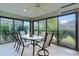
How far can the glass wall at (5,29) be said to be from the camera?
5.51 feet

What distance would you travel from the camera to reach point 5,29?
5.50ft

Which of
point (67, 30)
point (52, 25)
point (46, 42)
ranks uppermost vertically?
point (52, 25)

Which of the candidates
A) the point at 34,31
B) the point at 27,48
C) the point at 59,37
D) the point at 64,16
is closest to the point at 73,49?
the point at 59,37

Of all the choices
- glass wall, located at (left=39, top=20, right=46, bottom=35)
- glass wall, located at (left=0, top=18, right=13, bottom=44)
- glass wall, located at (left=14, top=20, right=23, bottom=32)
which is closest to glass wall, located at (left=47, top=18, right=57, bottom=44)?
glass wall, located at (left=39, top=20, right=46, bottom=35)

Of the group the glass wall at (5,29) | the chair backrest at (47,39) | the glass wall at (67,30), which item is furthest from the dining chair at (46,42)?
the glass wall at (5,29)

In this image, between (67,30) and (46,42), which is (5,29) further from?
(67,30)

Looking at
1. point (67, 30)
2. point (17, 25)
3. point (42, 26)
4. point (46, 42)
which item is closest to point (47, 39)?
point (46, 42)

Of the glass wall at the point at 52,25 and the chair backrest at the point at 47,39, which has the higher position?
the glass wall at the point at 52,25

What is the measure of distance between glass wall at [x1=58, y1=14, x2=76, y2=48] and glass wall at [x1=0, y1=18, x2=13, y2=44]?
1.11 meters

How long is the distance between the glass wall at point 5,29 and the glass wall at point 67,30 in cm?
111

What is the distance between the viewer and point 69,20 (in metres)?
1.87

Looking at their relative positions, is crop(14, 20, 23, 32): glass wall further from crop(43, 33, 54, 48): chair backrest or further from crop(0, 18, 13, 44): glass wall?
crop(43, 33, 54, 48): chair backrest

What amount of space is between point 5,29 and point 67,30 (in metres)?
1.32

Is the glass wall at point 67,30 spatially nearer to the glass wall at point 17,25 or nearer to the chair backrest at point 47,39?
the chair backrest at point 47,39
